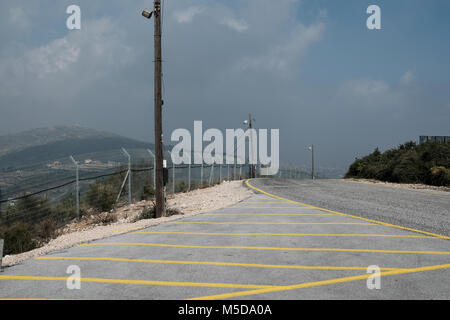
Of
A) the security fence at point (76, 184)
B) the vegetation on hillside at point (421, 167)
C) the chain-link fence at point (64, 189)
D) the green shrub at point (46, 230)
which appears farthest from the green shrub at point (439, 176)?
the green shrub at point (46, 230)

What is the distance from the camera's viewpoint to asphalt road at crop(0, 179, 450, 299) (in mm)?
4328

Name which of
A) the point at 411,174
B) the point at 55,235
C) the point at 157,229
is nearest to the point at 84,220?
the point at 55,235

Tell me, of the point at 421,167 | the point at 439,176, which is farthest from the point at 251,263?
the point at 421,167

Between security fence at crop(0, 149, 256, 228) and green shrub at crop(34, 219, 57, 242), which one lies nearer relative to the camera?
green shrub at crop(34, 219, 57, 242)

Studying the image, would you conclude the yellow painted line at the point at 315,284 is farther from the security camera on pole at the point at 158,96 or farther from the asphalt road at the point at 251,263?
the security camera on pole at the point at 158,96

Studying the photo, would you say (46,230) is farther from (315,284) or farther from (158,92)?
(315,284)

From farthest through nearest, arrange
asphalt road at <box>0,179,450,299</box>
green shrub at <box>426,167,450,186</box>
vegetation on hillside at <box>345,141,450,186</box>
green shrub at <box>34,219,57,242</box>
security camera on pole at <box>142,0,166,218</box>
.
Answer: vegetation on hillside at <box>345,141,450,186</box> → green shrub at <box>426,167,450,186</box> → green shrub at <box>34,219,57,242</box> → security camera on pole at <box>142,0,166,218</box> → asphalt road at <box>0,179,450,299</box>

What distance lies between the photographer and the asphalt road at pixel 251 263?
14.2 ft

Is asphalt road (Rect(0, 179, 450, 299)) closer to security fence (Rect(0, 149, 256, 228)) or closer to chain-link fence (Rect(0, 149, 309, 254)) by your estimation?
chain-link fence (Rect(0, 149, 309, 254))

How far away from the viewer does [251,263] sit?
18.0 feet

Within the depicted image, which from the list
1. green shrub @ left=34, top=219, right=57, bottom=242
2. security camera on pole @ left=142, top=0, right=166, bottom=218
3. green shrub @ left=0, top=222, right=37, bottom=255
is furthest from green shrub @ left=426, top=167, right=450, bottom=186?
green shrub @ left=0, top=222, right=37, bottom=255

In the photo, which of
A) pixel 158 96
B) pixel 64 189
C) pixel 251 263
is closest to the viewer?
pixel 251 263

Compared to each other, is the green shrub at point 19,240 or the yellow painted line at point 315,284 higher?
the yellow painted line at point 315,284

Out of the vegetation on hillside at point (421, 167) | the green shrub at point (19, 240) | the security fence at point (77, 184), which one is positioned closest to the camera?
the green shrub at point (19, 240)
